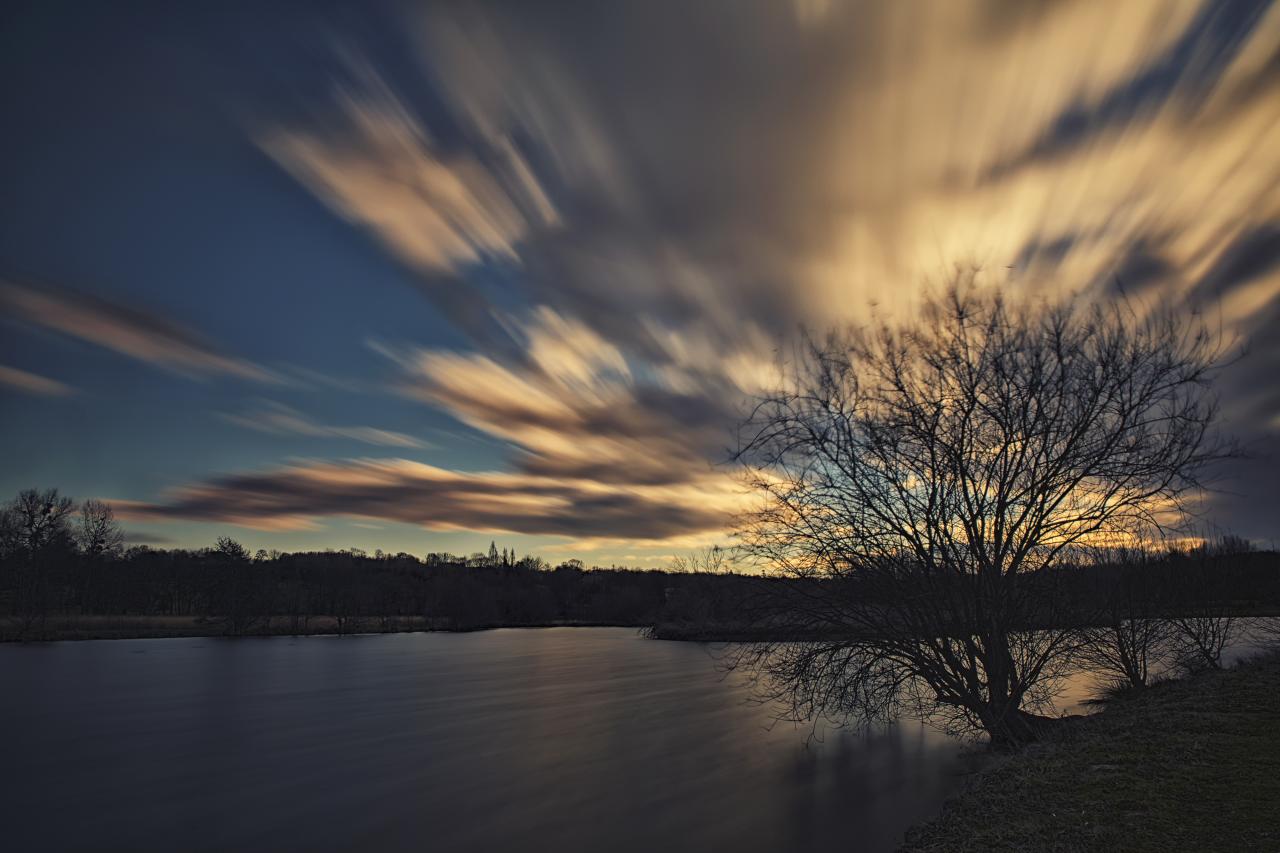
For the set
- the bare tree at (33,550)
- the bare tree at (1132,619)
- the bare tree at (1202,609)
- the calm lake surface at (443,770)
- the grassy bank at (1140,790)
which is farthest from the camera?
the bare tree at (33,550)

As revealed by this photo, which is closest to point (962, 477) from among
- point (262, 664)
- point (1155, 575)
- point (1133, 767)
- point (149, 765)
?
point (1133, 767)

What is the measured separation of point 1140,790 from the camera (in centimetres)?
931

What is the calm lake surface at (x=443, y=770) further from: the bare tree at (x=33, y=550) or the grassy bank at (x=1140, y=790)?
the bare tree at (x=33, y=550)

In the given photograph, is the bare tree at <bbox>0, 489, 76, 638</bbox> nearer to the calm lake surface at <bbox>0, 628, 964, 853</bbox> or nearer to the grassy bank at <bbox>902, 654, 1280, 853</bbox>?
the calm lake surface at <bbox>0, 628, 964, 853</bbox>

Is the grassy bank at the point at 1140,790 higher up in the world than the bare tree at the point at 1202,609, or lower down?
lower down

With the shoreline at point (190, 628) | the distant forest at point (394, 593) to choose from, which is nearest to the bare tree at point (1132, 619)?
the distant forest at point (394, 593)

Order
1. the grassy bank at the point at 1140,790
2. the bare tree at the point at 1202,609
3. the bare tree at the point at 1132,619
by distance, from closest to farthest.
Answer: the grassy bank at the point at 1140,790 < the bare tree at the point at 1132,619 < the bare tree at the point at 1202,609

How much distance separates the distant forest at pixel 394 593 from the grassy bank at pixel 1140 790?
3.42 meters

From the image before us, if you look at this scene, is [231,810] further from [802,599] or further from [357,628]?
[357,628]

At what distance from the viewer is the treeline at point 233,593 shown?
7562 cm

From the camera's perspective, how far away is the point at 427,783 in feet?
60.2

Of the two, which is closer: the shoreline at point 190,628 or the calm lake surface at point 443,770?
the calm lake surface at point 443,770

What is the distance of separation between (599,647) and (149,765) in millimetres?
55792

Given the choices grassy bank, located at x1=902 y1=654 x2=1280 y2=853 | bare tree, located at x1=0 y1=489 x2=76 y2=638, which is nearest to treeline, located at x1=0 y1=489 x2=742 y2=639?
bare tree, located at x1=0 y1=489 x2=76 y2=638
